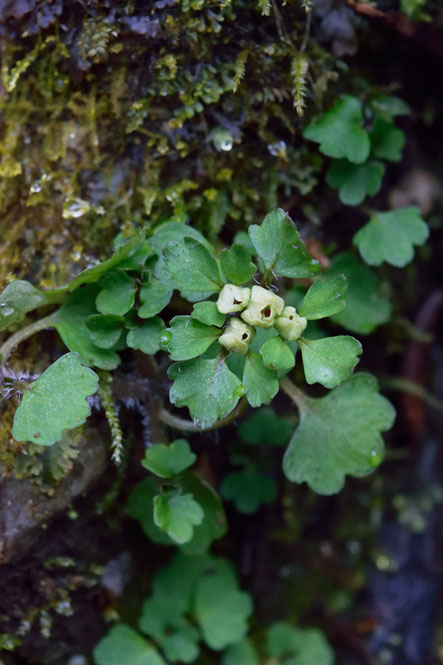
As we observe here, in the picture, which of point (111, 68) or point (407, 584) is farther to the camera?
point (407, 584)

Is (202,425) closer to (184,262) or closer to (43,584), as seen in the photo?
(184,262)

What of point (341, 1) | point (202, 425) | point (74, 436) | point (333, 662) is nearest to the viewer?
point (202, 425)

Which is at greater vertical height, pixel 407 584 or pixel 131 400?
pixel 131 400

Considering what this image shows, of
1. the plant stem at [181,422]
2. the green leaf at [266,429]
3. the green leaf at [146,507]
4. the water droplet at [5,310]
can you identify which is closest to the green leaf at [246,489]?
→ the green leaf at [266,429]

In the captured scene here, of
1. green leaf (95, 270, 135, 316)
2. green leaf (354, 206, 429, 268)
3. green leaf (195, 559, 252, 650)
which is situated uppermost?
green leaf (95, 270, 135, 316)

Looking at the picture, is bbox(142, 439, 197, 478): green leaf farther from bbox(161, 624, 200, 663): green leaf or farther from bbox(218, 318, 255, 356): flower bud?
bbox(161, 624, 200, 663): green leaf

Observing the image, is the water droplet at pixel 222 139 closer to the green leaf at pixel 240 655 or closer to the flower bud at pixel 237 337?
the flower bud at pixel 237 337

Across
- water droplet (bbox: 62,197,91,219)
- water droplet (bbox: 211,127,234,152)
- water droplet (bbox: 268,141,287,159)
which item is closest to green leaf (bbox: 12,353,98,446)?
water droplet (bbox: 62,197,91,219)

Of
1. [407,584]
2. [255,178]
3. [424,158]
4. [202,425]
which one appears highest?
[255,178]

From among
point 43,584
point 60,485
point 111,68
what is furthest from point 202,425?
point 111,68
